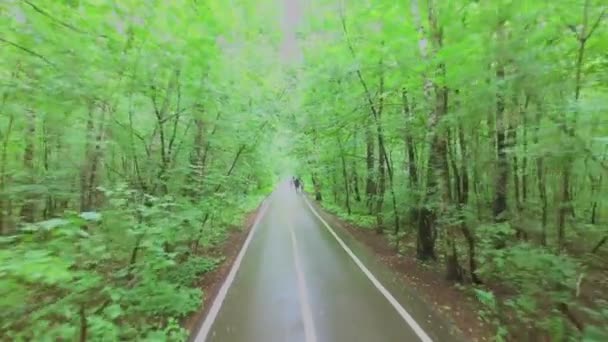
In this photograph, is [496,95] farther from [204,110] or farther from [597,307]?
[204,110]

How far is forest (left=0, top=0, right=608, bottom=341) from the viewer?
4.74 meters

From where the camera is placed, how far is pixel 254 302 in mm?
7070

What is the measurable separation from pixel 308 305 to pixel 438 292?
9.38 feet

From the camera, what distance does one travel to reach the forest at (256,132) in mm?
4742

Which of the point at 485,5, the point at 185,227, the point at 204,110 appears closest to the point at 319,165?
the point at 204,110

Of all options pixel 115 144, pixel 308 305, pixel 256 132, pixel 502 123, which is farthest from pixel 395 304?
pixel 256 132

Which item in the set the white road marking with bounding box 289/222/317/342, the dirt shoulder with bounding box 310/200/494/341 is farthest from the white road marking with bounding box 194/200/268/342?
the dirt shoulder with bounding box 310/200/494/341

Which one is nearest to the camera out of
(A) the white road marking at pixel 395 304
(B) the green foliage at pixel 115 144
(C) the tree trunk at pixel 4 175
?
(B) the green foliage at pixel 115 144

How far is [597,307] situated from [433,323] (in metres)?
2.64

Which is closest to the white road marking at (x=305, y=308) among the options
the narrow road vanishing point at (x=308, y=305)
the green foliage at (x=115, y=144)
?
the narrow road vanishing point at (x=308, y=305)

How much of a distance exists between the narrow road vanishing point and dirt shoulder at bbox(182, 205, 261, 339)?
0.51 ft

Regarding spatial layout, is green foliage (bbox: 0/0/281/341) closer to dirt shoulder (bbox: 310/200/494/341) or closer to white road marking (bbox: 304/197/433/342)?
white road marking (bbox: 304/197/433/342)

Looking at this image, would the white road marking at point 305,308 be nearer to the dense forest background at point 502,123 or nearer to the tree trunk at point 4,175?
the dense forest background at point 502,123

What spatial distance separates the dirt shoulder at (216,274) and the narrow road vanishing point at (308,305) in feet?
0.51
